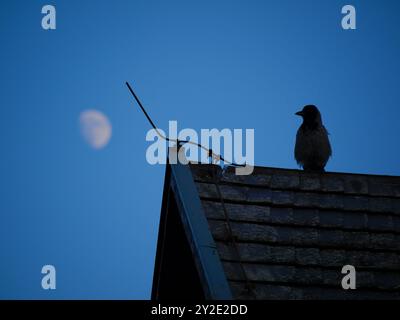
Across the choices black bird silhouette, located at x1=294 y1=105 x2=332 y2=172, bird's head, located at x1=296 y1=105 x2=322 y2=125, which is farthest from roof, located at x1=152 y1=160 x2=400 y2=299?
bird's head, located at x1=296 y1=105 x2=322 y2=125

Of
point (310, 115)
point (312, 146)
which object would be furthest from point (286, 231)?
point (310, 115)

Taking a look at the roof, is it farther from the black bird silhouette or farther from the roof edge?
the black bird silhouette

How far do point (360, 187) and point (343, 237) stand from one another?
637 mm

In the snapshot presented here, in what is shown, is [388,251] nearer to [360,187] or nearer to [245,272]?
[360,187]

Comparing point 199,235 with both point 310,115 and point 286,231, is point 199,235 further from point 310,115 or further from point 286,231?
point 310,115

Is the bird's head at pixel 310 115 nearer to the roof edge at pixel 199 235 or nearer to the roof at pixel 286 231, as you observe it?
the roof at pixel 286 231

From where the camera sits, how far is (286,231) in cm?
395

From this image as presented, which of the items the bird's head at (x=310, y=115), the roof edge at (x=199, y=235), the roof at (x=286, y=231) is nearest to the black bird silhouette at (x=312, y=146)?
the bird's head at (x=310, y=115)

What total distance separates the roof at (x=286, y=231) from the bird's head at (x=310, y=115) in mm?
4227

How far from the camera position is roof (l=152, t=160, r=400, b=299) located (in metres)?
3.54

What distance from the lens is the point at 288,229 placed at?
13.0 ft
